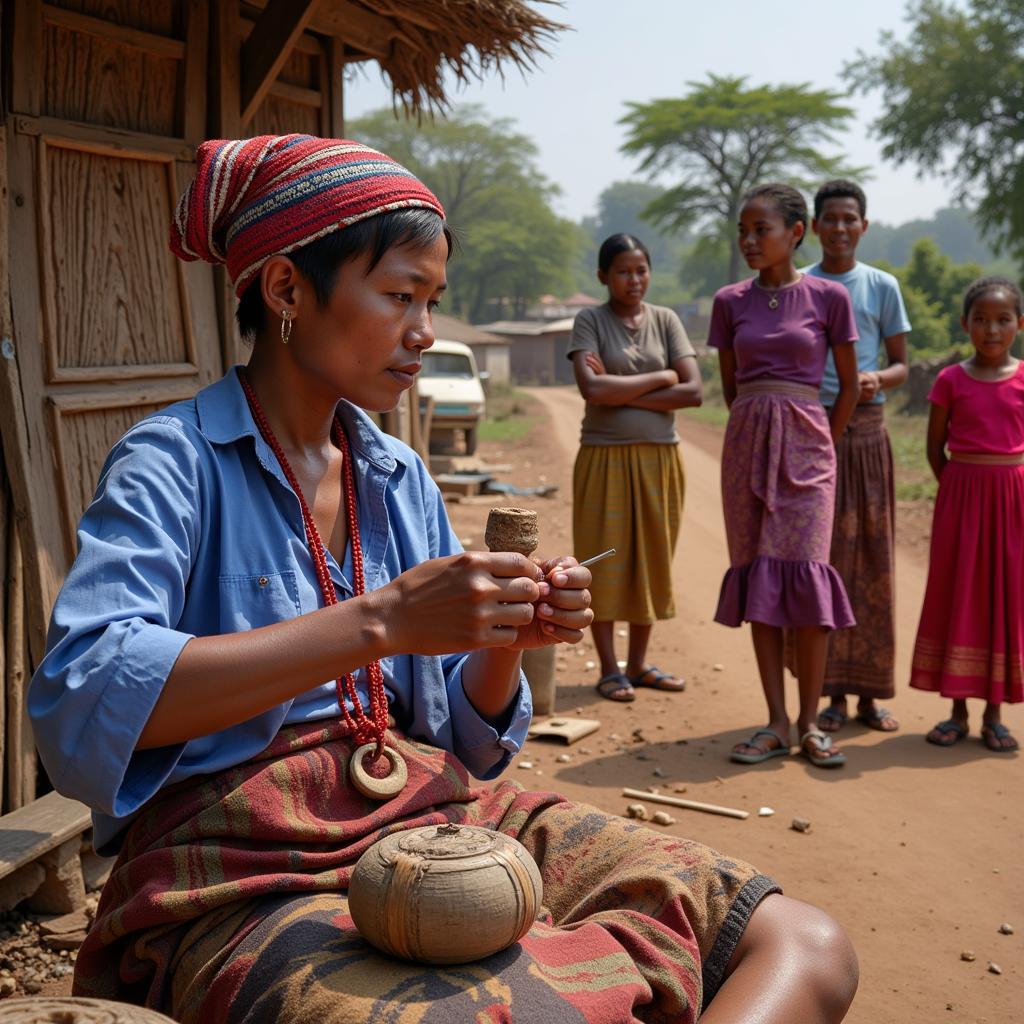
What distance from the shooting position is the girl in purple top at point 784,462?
5.03m

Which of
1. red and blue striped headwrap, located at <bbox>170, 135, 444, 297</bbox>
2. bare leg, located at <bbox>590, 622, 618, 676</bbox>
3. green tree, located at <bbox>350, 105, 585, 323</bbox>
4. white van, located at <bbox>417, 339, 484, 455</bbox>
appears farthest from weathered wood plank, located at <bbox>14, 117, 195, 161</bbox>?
green tree, located at <bbox>350, 105, 585, 323</bbox>

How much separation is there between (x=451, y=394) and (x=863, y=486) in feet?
44.2

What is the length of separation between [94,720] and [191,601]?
1.09 ft

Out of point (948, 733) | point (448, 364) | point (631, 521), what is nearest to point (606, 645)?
point (631, 521)

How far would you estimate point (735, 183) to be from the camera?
145ft

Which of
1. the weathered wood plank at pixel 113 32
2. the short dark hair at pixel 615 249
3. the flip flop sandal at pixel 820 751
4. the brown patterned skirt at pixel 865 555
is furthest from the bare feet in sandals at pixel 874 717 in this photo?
the weathered wood plank at pixel 113 32

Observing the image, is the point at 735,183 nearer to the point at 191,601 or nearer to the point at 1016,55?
the point at 1016,55

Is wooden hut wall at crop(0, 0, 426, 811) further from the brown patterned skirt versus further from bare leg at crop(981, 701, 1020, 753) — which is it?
bare leg at crop(981, 701, 1020, 753)

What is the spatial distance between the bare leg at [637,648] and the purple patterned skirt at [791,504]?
51.9 inches

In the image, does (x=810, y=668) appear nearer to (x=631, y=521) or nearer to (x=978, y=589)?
(x=978, y=589)

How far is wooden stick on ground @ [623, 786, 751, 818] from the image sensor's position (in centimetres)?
455

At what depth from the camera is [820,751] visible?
509 centimetres

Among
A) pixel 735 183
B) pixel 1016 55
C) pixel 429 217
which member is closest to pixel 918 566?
pixel 429 217

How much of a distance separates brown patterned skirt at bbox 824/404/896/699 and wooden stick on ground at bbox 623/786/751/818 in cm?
134
